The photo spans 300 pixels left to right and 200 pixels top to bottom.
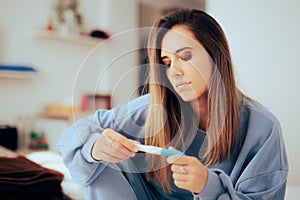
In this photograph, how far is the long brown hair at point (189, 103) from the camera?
50cm

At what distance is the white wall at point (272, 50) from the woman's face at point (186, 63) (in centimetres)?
12

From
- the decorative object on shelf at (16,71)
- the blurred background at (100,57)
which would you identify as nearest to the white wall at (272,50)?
the blurred background at (100,57)

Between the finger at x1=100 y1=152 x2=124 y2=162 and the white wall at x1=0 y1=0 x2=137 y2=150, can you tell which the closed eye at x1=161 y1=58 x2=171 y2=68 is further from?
the white wall at x1=0 y1=0 x2=137 y2=150

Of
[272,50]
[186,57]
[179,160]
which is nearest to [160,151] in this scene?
[179,160]

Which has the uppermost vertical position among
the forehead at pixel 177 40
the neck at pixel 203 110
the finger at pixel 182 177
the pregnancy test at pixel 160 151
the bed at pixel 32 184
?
the forehead at pixel 177 40

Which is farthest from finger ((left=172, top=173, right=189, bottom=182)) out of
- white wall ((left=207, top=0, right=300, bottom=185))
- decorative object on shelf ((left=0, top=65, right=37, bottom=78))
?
decorative object on shelf ((left=0, top=65, right=37, bottom=78))

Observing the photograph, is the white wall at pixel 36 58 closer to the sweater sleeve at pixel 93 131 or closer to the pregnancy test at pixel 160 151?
the sweater sleeve at pixel 93 131

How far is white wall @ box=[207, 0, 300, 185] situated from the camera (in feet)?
1.94

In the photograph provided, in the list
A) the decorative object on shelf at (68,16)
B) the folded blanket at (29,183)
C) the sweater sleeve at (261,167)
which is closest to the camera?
the sweater sleeve at (261,167)

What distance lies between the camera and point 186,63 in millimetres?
470

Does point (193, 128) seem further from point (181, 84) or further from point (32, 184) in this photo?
point (32, 184)

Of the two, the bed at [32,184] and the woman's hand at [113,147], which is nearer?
the woman's hand at [113,147]

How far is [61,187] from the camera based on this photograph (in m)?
0.73

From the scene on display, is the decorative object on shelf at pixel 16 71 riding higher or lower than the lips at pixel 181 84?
lower
